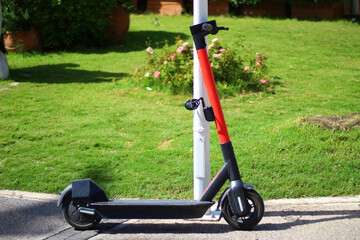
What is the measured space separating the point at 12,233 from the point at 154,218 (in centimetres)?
109

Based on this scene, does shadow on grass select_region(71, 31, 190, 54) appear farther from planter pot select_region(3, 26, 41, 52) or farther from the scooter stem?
the scooter stem

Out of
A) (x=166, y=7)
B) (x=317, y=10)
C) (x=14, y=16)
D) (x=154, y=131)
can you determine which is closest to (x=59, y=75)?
(x=14, y=16)

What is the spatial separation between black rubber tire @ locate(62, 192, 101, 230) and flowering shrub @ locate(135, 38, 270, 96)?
433 centimetres

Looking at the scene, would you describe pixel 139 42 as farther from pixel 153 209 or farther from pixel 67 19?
pixel 153 209

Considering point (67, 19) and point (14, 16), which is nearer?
point (14, 16)

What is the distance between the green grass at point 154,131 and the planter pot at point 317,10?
7.01m

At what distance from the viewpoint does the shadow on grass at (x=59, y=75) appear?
29.3 feet

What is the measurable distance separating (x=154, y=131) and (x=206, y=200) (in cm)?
270

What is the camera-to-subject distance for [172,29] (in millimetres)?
15133

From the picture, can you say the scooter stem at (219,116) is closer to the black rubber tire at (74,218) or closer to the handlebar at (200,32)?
the handlebar at (200,32)

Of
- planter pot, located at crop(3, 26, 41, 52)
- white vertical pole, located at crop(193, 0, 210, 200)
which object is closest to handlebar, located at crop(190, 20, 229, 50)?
white vertical pole, located at crop(193, 0, 210, 200)

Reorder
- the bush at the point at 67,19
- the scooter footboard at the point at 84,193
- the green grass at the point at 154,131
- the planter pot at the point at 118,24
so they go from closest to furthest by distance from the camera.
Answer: the scooter footboard at the point at 84,193
the green grass at the point at 154,131
the bush at the point at 67,19
the planter pot at the point at 118,24

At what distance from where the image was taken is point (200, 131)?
3.41 m

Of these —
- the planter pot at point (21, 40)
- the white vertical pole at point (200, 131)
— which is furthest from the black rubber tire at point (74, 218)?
the planter pot at point (21, 40)
